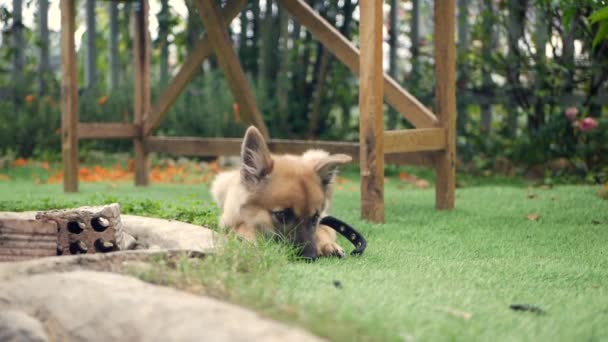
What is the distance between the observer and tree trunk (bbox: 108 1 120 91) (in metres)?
10.6

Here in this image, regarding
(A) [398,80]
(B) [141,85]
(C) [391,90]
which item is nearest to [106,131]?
(B) [141,85]

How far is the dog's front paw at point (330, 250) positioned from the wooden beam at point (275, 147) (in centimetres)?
202

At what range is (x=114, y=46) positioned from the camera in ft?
35.2

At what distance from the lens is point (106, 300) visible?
230 cm

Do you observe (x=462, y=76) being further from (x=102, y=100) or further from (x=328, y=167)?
(x=328, y=167)

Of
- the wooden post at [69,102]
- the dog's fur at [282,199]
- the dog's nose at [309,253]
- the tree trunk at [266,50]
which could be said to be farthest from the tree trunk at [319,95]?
the dog's nose at [309,253]

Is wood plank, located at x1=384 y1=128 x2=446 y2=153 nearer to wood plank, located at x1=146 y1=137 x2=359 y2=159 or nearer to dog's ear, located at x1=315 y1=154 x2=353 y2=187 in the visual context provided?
wood plank, located at x1=146 y1=137 x2=359 y2=159

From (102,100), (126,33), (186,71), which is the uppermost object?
(126,33)

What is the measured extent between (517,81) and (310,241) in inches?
209

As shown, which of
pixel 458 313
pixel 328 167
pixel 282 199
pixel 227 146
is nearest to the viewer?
pixel 458 313

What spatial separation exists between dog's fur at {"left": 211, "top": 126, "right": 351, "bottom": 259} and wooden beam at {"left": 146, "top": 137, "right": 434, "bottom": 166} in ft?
5.86

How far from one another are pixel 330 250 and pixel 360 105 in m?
1.43

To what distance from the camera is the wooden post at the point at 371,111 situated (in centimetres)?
487

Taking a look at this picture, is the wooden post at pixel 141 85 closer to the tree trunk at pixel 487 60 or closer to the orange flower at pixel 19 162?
the orange flower at pixel 19 162
